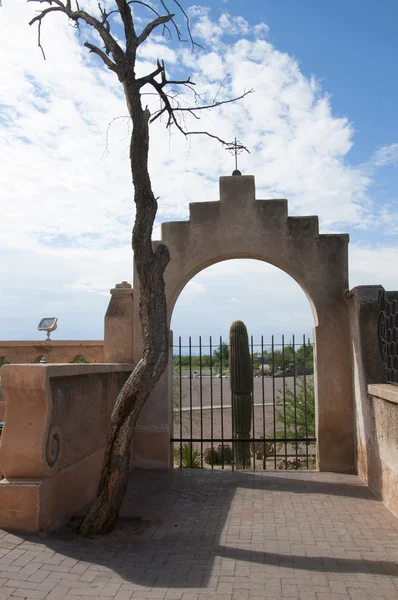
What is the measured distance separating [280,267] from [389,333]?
105 inches

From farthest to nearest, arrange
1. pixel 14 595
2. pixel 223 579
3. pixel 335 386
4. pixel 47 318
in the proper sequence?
pixel 47 318 → pixel 335 386 → pixel 223 579 → pixel 14 595

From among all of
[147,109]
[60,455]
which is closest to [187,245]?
[147,109]

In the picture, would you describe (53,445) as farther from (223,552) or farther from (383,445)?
(383,445)

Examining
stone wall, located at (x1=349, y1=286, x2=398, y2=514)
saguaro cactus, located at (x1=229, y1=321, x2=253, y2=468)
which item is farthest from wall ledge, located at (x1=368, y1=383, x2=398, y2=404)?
saguaro cactus, located at (x1=229, y1=321, x2=253, y2=468)

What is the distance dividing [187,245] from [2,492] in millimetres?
4688

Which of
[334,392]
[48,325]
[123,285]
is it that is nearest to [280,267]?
[334,392]

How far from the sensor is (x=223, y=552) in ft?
14.8

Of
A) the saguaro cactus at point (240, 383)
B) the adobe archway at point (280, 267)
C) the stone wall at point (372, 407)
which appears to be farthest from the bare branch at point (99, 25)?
the saguaro cactus at point (240, 383)

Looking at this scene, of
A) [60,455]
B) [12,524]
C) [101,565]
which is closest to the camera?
[101,565]

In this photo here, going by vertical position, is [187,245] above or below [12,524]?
above

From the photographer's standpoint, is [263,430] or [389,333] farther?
[263,430]

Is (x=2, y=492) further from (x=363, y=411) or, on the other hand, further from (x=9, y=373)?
(x=363, y=411)

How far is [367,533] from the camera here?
199 inches

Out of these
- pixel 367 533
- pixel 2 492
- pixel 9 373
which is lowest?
pixel 367 533
